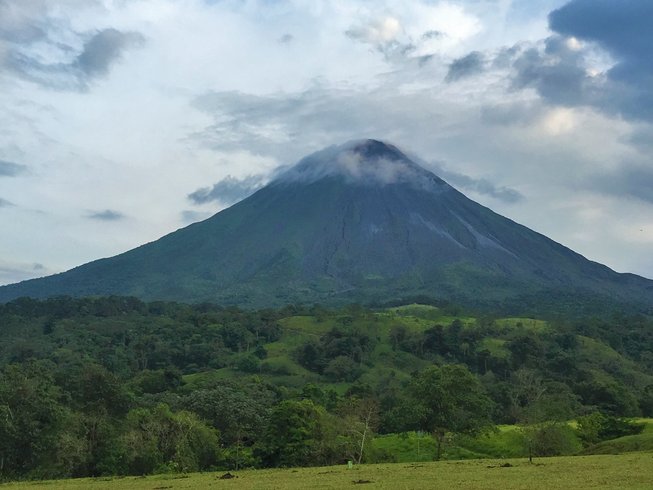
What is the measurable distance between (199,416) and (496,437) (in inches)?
836

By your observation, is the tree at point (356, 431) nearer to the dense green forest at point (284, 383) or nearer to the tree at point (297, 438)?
the dense green forest at point (284, 383)

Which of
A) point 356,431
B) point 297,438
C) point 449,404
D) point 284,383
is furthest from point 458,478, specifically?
point 284,383

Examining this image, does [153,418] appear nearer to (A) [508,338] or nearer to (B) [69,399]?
(B) [69,399]

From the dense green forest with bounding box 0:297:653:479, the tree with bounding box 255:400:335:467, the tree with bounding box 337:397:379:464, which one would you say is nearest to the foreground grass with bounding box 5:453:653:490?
the dense green forest with bounding box 0:297:653:479

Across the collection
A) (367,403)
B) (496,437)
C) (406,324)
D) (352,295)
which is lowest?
(496,437)

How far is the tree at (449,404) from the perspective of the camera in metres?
41.5

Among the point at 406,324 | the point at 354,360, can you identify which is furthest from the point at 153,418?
the point at 406,324

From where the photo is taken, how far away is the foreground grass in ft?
66.8

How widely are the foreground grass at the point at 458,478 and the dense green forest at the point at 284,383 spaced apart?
448cm

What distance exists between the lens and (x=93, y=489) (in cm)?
2583

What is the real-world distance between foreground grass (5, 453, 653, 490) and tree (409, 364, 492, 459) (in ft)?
38.5

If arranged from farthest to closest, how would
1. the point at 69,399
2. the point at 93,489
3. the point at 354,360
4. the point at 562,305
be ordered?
the point at 562,305 < the point at 354,360 < the point at 69,399 < the point at 93,489

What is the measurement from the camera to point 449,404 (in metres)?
41.5

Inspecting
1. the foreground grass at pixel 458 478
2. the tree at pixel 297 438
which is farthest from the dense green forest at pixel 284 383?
the foreground grass at pixel 458 478
